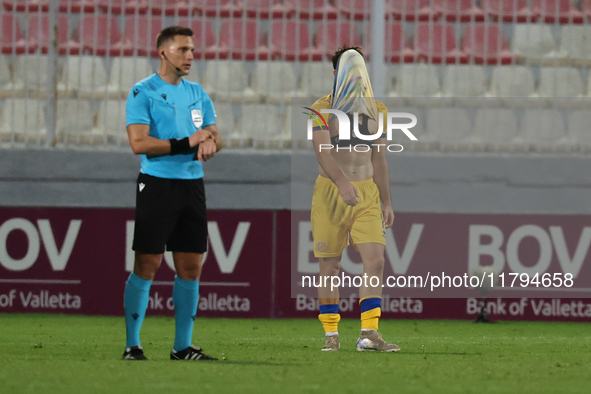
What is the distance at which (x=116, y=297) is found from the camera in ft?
26.3

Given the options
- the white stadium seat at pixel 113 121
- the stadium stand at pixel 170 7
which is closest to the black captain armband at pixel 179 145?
the white stadium seat at pixel 113 121

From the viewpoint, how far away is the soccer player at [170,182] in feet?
14.9

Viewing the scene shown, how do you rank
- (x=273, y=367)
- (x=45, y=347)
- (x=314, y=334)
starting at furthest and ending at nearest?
(x=314, y=334)
(x=45, y=347)
(x=273, y=367)

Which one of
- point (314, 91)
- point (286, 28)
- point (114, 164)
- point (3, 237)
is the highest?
point (286, 28)

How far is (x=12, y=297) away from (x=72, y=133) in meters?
1.82

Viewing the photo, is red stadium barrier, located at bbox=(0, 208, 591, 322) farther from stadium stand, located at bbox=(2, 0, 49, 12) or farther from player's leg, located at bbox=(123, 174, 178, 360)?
player's leg, located at bbox=(123, 174, 178, 360)

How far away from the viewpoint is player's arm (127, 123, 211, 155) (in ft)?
14.7

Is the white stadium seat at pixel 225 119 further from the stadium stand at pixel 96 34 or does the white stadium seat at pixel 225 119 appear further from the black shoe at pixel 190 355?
the black shoe at pixel 190 355

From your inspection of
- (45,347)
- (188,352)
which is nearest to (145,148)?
(188,352)

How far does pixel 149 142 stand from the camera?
14.7ft

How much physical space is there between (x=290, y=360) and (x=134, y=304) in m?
0.84

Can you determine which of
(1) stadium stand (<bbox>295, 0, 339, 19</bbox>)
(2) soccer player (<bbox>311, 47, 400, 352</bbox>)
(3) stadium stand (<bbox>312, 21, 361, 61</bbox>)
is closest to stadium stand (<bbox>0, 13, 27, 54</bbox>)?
(1) stadium stand (<bbox>295, 0, 339, 19</bbox>)

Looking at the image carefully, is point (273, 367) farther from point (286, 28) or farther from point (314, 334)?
point (286, 28)

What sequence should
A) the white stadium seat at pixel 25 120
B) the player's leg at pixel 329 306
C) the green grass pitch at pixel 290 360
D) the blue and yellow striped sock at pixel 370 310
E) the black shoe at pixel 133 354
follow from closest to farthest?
the green grass pitch at pixel 290 360
the black shoe at pixel 133 354
the blue and yellow striped sock at pixel 370 310
the player's leg at pixel 329 306
the white stadium seat at pixel 25 120
